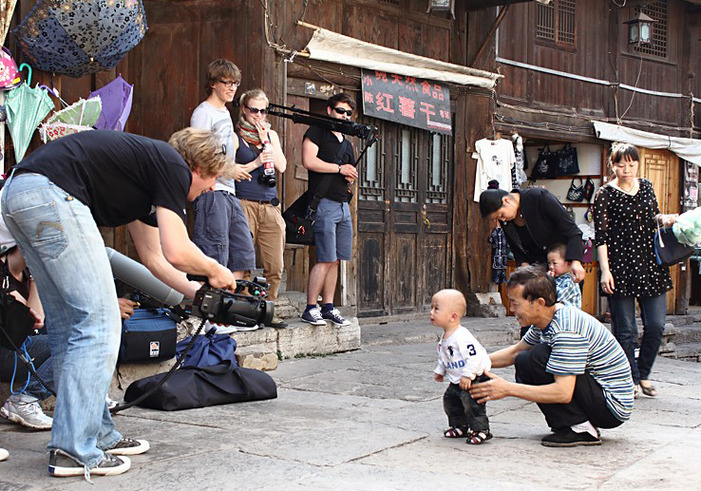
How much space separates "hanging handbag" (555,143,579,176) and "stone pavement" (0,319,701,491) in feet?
25.7

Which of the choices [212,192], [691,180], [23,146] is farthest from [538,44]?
[23,146]

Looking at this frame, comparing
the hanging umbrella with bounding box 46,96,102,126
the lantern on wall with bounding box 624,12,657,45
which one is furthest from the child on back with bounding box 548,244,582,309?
the lantern on wall with bounding box 624,12,657,45

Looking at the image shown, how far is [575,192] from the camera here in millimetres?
14141

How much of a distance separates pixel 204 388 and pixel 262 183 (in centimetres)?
239

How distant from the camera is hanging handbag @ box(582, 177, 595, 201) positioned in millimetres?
13992

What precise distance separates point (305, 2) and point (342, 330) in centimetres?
323

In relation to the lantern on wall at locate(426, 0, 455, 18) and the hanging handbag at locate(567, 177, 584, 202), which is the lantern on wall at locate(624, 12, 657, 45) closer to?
the hanging handbag at locate(567, 177, 584, 202)

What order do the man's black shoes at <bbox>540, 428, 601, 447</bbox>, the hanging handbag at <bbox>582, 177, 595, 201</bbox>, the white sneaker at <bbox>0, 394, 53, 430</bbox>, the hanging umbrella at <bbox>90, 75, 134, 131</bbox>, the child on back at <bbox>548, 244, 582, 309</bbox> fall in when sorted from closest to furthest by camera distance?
the man's black shoes at <bbox>540, 428, 601, 447</bbox>
the white sneaker at <bbox>0, 394, 53, 430</bbox>
the child on back at <bbox>548, 244, 582, 309</bbox>
the hanging umbrella at <bbox>90, 75, 134, 131</bbox>
the hanging handbag at <bbox>582, 177, 595, 201</bbox>

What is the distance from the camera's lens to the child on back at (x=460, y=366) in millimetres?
4660

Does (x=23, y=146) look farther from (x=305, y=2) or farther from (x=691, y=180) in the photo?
(x=691, y=180)

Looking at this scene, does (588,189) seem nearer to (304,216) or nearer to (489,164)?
(489,164)

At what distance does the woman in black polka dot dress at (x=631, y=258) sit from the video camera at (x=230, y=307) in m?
3.24

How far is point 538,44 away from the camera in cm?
1300

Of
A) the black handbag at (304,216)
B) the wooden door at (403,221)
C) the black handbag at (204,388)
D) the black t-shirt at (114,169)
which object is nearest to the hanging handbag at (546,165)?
the wooden door at (403,221)
